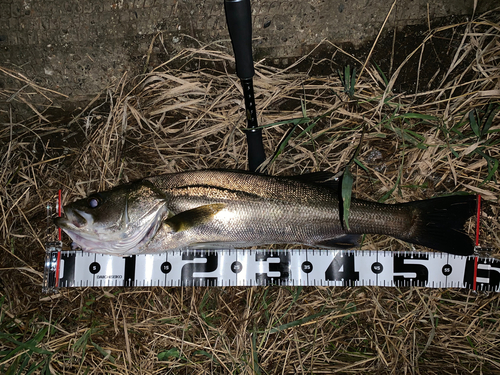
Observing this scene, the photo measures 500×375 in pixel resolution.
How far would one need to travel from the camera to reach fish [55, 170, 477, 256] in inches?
108

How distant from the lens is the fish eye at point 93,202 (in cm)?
276

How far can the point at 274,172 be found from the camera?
3350 millimetres

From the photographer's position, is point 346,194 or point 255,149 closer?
point 346,194

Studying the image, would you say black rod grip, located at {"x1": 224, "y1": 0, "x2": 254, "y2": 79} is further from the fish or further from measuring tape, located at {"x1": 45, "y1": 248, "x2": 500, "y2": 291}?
measuring tape, located at {"x1": 45, "y1": 248, "x2": 500, "y2": 291}

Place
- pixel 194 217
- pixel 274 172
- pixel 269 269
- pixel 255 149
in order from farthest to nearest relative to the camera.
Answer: pixel 274 172 < pixel 269 269 < pixel 255 149 < pixel 194 217

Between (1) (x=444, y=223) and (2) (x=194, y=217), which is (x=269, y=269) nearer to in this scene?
(2) (x=194, y=217)

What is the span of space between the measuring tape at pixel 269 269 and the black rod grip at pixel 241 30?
1.74 m

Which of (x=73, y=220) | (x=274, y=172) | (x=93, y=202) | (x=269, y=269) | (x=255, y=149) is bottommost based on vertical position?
(x=269, y=269)

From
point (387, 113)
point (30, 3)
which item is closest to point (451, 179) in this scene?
point (387, 113)

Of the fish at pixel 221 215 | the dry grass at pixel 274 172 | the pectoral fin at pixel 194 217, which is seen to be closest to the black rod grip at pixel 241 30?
the dry grass at pixel 274 172

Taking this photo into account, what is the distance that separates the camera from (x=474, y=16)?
3352 millimetres

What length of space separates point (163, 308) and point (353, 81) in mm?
2990

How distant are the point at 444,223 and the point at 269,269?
1.66 m

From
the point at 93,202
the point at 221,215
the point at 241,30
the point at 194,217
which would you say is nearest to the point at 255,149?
the point at 221,215
